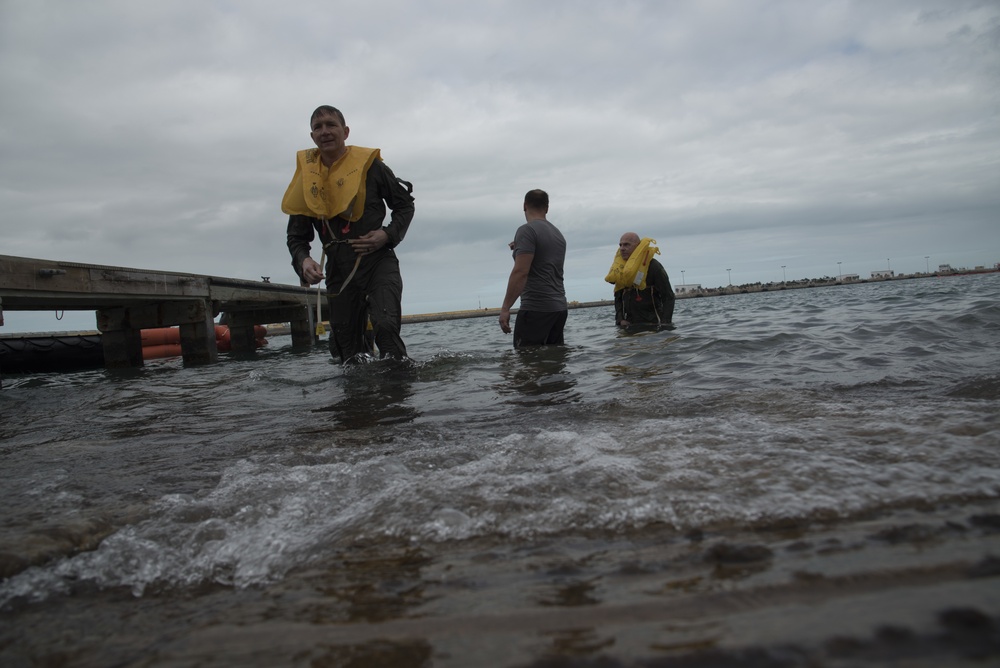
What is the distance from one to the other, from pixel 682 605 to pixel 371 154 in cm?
511

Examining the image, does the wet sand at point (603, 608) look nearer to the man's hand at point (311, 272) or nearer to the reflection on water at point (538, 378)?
the reflection on water at point (538, 378)

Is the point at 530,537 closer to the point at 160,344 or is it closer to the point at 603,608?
the point at 603,608

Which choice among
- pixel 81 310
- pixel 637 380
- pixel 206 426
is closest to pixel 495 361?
pixel 637 380

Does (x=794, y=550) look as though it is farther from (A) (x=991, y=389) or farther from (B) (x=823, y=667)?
(A) (x=991, y=389)

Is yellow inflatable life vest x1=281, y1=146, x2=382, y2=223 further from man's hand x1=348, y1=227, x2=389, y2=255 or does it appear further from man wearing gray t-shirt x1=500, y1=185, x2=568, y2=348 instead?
man wearing gray t-shirt x1=500, y1=185, x2=568, y2=348

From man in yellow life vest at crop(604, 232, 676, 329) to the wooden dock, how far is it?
21.9 feet

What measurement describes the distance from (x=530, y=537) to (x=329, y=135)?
4857 millimetres

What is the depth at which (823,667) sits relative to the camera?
805mm

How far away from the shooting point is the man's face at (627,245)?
31.6 feet

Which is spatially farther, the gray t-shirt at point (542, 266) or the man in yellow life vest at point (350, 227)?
the gray t-shirt at point (542, 266)

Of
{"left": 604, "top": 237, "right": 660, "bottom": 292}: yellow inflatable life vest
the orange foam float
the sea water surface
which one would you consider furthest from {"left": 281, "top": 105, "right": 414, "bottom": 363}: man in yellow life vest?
the orange foam float

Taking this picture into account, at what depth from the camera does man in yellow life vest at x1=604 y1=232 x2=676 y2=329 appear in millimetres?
9203

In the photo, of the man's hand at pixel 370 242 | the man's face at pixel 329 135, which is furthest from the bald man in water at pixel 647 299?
the man's face at pixel 329 135

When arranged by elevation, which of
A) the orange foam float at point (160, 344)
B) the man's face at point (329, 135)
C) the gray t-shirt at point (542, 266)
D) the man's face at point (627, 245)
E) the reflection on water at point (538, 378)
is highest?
the man's face at point (329, 135)
